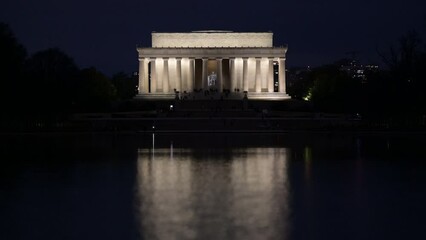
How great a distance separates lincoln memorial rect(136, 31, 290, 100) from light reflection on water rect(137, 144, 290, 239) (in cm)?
7173

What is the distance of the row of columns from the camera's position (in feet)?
343

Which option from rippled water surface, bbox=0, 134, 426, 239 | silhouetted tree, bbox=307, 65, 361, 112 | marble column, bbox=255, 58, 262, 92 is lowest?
rippled water surface, bbox=0, 134, 426, 239

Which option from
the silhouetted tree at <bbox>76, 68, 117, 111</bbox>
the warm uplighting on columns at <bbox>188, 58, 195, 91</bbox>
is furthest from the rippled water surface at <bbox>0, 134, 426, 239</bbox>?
the warm uplighting on columns at <bbox>188, 58, 195, 91</bbox>

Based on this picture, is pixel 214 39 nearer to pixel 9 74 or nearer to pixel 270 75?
pixel 270 75

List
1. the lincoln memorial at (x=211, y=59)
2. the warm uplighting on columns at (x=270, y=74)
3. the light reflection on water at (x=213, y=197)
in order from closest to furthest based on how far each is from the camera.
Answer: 1. the light reflection on water at (x=213, y=197)
2. the lincoln memorial at (x=211, y=59)
3. the warm uplighting on columns at (x=270, y=74)

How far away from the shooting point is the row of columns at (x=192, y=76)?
104438 mm

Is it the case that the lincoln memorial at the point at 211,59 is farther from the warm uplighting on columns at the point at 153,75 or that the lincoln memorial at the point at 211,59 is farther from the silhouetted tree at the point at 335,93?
the silhouetted tree at the point at 335,93

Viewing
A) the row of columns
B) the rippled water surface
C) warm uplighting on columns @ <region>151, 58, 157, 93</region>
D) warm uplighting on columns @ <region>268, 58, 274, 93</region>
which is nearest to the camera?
the rippled water surface

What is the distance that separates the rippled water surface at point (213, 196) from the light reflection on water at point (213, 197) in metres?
0.02

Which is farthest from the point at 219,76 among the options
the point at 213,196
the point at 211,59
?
the point at 213,196

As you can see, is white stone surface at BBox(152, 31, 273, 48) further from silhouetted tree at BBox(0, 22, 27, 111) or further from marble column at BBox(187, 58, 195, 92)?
silhouetted tree at BBox(0, 22, 27, 111)

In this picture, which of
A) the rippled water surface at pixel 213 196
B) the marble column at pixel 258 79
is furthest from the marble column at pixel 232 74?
the rippled water surface at pixel 213 196

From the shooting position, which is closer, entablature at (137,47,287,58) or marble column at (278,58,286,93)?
entablature at (137,47,287,58)

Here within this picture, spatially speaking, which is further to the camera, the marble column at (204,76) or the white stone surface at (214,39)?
the marble column at (204,76)
